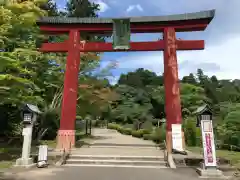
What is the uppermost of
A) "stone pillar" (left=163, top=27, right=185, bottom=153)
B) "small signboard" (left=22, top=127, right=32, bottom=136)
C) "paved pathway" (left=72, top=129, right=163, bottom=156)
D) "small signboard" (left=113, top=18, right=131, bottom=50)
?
"small signboard" (left=113, top=18, right=131, bottom=50)

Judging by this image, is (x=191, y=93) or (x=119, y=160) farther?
(x=191, y=93)

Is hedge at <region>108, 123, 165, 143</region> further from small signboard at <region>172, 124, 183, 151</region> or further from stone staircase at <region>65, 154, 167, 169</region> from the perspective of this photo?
stone staircase at <region>65, 154, 167, 169</region>

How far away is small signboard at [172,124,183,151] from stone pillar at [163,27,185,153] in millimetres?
230

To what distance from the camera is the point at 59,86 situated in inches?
767

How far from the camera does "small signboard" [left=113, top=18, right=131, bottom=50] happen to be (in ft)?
48.1

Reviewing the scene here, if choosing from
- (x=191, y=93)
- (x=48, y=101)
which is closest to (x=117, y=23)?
(x=48, y=101)

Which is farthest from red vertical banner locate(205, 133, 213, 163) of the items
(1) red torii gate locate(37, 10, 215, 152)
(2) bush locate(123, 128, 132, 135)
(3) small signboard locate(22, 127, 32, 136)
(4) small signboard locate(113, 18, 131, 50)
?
(2) bush locate(123, 128, 132, 135)

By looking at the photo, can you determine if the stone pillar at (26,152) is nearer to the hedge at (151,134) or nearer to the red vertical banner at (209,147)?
the red vertical banner at (209,147)

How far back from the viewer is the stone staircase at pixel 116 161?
1066 cm

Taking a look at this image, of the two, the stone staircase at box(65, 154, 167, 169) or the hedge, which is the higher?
the hedge

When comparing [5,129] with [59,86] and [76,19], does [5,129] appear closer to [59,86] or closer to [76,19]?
[59,86]

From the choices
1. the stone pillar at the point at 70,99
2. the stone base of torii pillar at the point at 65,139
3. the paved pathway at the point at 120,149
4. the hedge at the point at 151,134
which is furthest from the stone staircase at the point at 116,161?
the hedge at the point at 151,134

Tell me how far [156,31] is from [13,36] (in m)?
8.00

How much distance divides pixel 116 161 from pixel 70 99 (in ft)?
15.8
